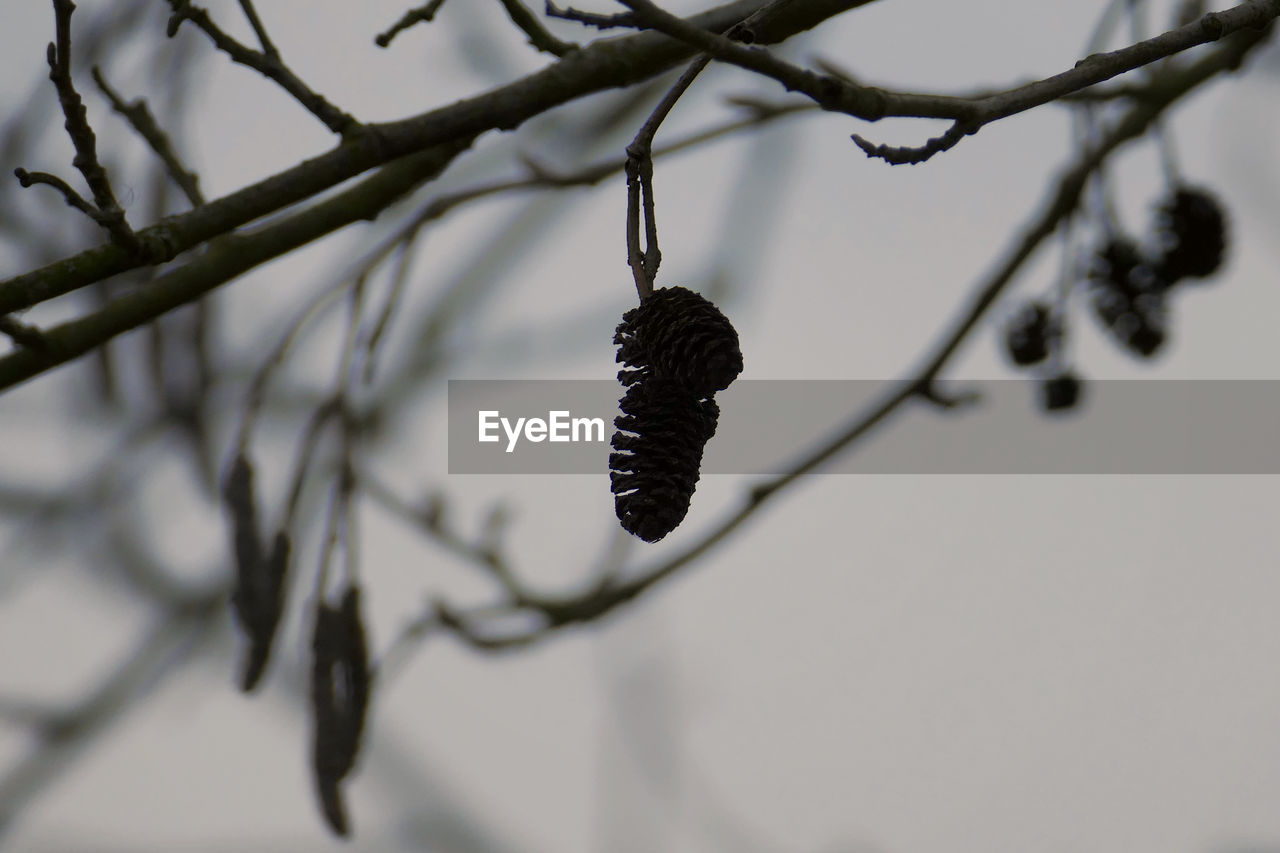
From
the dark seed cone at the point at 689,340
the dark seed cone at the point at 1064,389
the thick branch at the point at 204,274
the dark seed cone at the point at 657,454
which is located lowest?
the dark seed cone at the point at 657,454

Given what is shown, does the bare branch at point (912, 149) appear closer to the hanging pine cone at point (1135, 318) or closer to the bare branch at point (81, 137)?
the bare branch at point (81, 137)

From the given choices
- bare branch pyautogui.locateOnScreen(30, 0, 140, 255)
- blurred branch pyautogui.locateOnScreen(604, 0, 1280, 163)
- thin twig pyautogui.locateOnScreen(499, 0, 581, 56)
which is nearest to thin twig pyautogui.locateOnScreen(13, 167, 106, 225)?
bare branch pyautogui.locateOnScreen(30, 0, 140, 255)

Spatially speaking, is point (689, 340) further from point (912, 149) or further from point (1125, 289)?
point (1125, 289)

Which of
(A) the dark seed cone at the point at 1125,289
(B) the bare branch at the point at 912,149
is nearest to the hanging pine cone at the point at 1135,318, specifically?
(A) the dark seed cone at the point at 1125,289

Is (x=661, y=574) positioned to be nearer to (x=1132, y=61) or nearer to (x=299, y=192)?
(x=299, y=192)

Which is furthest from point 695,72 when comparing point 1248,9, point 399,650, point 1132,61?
point 399,650

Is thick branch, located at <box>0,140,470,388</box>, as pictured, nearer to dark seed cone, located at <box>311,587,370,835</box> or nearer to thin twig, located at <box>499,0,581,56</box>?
thin twig, located at <box>499,0,581,56</box>

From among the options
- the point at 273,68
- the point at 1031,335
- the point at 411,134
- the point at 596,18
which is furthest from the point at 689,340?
the point at 1031,335

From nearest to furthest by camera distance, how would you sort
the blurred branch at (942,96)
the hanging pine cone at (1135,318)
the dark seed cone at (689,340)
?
1. the blurred branch at (942,96)
2. the dark seed cone at (689,340)
3. the hanging pine cone at (1135,318)
